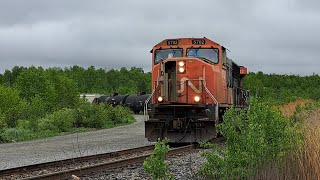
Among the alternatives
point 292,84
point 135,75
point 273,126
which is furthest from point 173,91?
point 135,75

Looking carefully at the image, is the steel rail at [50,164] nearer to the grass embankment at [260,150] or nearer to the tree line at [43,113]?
the grass embankment at [260,150]

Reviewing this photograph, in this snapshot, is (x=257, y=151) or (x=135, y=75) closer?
(x=257, y=151)

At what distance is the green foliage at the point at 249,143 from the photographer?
6.48m

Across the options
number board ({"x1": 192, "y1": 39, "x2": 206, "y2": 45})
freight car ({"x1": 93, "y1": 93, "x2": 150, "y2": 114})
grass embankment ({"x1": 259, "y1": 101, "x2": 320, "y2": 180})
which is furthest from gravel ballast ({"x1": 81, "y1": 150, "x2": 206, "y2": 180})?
freight car ({"x1": 93, "y1": 93, "x2": 150, "y2": 114})

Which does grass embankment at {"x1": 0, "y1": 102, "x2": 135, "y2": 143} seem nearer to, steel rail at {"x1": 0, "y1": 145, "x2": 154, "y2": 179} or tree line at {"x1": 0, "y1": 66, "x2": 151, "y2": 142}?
tree line at {"x1": 0, "y1": 66, "x2": 151, "y2": 142}

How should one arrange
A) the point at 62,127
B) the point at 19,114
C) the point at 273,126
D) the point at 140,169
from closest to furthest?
1. the point at 273,126
2. the point at 140,169
3. the point at 62,127
4. the point at 19,114

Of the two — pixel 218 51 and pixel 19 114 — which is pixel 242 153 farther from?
pixel 19 114

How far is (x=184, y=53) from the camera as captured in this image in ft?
46.3

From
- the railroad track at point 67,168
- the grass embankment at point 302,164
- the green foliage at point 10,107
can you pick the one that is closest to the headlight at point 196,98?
the railroad track at point 67,168

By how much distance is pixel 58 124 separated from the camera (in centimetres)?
2416

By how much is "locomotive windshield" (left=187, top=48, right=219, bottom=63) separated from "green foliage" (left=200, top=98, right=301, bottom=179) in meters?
7.12

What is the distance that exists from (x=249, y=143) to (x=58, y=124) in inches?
749

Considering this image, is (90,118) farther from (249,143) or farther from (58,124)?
(249,143)

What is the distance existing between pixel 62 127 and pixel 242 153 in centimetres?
1879
